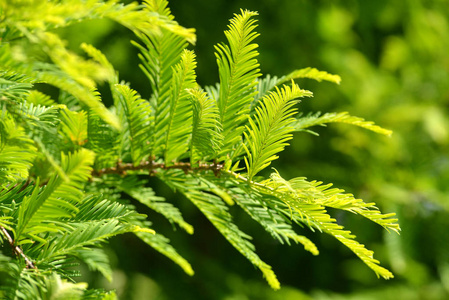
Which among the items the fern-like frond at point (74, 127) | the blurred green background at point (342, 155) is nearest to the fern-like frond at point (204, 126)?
the fern-like frond at point (74, 127)

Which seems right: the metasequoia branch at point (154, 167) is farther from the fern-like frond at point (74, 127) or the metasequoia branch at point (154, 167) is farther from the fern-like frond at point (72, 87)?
the fern-like frond at point (72, 87)

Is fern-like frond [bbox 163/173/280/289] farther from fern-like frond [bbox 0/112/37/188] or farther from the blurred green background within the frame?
the blurred green background

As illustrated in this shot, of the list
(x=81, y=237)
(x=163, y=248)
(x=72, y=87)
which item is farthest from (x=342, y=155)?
(x=72, y=87)

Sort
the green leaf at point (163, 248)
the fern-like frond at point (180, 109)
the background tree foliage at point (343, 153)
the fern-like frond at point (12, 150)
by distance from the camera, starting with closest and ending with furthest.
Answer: the fern-like frond at point (12, 150), the fern-like frond at point (180, 109), the green leaf at point (163, 248), the background tree foliage at point (343, 153)

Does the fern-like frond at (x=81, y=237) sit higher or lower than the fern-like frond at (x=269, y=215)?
lower

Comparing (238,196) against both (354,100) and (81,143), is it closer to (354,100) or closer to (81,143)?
(81,143)

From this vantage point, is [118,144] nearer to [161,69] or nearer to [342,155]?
[161,69]
